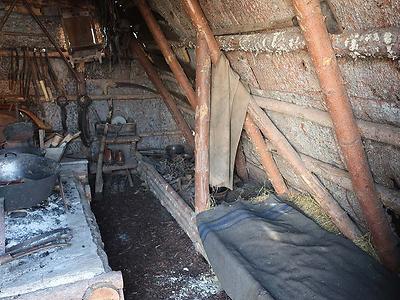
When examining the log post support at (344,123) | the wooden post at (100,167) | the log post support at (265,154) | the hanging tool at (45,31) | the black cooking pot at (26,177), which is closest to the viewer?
the log post support at (344,123)

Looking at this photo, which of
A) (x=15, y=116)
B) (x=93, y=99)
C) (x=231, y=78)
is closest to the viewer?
(x=231, y=78)

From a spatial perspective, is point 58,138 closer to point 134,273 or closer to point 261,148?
point 134,273

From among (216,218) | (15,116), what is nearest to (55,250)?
(216,218)

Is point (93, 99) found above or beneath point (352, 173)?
beneath

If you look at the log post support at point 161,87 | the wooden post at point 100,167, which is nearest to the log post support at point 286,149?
the log post support at point 161,87

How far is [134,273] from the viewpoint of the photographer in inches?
145

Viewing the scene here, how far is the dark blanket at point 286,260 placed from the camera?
7.44 feet

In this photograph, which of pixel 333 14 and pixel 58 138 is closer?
pixel 333 14

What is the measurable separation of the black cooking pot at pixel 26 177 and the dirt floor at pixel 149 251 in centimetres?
109

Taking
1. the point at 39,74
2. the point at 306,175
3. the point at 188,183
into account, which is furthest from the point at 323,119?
the point at 39,74

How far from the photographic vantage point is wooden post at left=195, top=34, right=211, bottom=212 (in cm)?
344

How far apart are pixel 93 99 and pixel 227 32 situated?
3744 mm

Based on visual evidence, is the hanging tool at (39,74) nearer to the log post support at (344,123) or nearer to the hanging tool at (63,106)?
the hanging tool at (63,106)

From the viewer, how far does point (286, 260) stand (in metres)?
2.58
